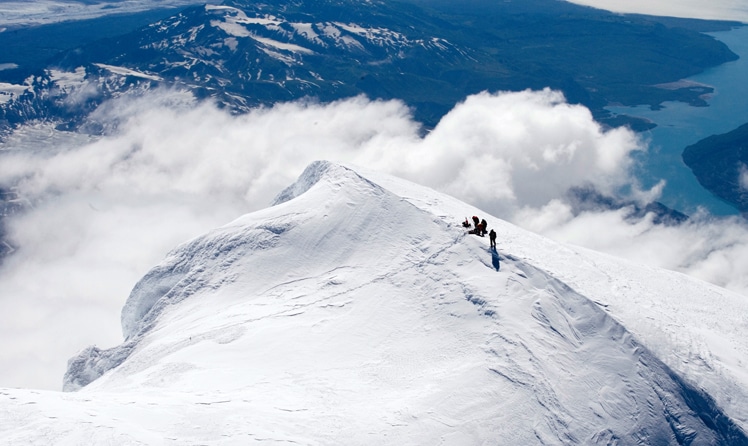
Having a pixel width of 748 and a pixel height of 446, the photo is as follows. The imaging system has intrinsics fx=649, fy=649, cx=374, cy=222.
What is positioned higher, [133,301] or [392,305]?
[392,305]

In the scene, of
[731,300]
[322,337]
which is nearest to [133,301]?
[322,337]

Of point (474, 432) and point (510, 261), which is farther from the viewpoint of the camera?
point (510, 261)

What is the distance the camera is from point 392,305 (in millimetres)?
55969

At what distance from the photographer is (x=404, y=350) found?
2000 inches

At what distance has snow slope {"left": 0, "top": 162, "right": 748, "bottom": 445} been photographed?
4078cm

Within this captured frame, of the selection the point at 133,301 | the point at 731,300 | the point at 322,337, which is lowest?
the point at 133,301

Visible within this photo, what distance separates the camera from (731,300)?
63.2 metres

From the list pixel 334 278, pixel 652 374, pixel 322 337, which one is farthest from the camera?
pixel 334 278

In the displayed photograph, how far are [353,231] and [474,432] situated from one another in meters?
29.1

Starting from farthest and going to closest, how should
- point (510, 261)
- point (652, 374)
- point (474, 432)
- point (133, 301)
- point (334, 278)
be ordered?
1. point (133, 301)
2. point (334, 278)
3. point (510, 261)
4. point (652, 374)
5. point (474, 432)

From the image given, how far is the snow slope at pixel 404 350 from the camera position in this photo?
4078 centimetres

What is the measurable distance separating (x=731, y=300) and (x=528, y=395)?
3048 centimetres

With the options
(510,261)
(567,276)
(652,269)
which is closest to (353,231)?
(510,261)

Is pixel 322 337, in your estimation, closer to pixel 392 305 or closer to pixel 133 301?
pixel 392 305
